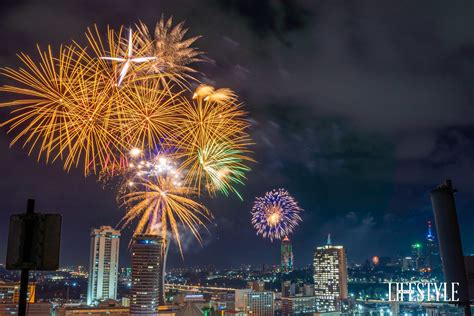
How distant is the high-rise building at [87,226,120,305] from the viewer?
114 m

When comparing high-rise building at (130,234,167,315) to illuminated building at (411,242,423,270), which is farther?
illuminated building at (411,242,423,270)

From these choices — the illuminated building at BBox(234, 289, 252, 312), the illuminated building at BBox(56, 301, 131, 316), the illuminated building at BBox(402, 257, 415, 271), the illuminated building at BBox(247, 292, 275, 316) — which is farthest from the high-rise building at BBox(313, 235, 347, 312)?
the illuminated building at BBox(56, 301, 131, 316)

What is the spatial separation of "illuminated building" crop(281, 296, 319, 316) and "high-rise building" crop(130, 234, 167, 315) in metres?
48.6

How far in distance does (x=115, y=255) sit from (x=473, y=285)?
123 meters

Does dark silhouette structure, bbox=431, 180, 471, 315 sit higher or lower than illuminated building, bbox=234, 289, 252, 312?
higher

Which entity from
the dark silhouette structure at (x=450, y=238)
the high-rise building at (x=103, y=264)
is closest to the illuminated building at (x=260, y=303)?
the high-rise building at (x=103, y=264)

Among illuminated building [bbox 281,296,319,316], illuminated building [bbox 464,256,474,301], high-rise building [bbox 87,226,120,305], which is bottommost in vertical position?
illuminated building [bbox 281,296,319,316]

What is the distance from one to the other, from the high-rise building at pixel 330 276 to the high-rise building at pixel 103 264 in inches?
2118

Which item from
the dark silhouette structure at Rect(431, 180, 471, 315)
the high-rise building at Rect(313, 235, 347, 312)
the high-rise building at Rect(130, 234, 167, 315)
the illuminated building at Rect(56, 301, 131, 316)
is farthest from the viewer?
the high-rise building at Rect(313, 235, 347, 312)

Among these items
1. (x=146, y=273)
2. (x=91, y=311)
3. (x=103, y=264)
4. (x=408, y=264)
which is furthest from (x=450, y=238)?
(x=408, y=264)

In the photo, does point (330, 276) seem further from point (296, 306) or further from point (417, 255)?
point (417, 255)

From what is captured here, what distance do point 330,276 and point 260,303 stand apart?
3195cm

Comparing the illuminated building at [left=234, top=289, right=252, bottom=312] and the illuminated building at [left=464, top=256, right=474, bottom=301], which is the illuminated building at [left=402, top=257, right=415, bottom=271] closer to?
the illuminated building at [left=234, top=289, right=252, bottom=312]

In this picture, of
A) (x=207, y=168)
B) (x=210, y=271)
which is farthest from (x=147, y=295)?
(x=210, y=271)
